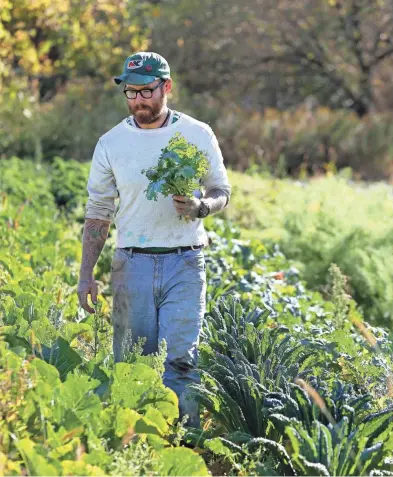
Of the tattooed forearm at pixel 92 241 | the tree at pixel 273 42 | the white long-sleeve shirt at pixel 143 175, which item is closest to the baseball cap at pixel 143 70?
the white long-sleeve shirt at pixel 143 175

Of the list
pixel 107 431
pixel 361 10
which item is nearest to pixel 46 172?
pixel 107 431

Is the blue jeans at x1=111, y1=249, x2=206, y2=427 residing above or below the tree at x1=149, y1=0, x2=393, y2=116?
below

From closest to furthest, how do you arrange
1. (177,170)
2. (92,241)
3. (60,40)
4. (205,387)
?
(177,170)
(205,387)
(92,241)
(60,40)

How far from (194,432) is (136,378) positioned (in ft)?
1.61

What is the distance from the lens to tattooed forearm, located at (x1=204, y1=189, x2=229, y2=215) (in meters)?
4.69

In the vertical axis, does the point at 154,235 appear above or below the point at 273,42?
below

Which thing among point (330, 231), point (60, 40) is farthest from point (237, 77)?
point (330, 231)

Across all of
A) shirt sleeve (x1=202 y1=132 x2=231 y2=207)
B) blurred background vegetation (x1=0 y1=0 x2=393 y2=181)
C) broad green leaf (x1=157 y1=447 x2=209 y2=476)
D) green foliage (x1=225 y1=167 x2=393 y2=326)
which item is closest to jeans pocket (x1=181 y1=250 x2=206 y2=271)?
shirt sleeve (x1=202 y1=132 x2=231 y2=207)

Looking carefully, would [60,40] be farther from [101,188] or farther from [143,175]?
[143,175]

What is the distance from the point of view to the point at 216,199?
4781 millimetres

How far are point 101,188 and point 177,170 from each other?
641 mm

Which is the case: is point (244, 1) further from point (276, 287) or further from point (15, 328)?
point (15, 328)

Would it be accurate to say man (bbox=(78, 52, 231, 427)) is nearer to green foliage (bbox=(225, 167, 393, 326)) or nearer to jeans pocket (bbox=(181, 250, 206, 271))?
jeans pocket (bbox=(181, 250, 206, 271))

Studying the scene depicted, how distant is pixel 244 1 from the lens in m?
22.0
